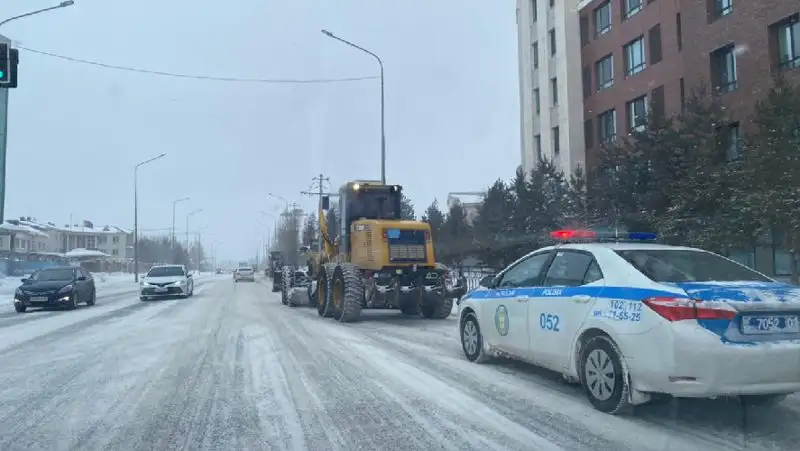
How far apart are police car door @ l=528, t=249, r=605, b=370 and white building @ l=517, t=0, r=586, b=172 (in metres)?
29.6

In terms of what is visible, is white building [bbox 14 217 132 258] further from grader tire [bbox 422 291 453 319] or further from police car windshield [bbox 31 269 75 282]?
grader tire [bbox 422 291 453 319]

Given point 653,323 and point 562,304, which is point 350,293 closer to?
point 562,304

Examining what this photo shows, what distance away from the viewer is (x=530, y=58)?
42.2 m

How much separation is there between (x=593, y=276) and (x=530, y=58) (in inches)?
1489

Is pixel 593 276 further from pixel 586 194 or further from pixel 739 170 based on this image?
pixel 586 194

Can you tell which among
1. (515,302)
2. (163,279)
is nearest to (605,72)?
(163,279)

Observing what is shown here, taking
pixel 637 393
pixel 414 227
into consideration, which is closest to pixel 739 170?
pixel 414 227

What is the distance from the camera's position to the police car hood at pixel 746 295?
5.43m

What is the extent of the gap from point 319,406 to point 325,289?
34.1 feet

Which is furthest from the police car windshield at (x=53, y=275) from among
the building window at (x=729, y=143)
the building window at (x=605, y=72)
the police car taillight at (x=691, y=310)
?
the building window at (x=605, y=72)

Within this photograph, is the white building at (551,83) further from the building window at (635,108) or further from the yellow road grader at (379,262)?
the yellow road grader at (379,262)

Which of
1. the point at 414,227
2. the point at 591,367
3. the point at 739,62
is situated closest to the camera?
the point at 591,367

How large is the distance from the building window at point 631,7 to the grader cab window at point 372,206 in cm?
2142

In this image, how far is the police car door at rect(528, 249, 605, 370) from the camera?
21.3 feet
